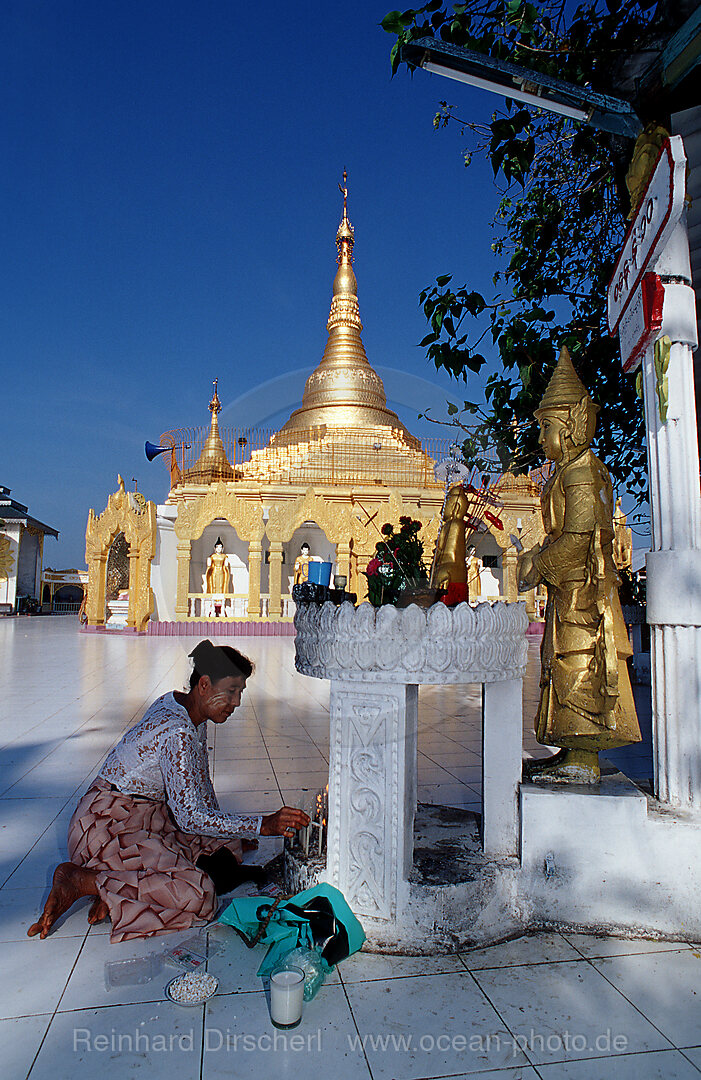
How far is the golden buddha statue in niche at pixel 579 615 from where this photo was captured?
8.38 ft

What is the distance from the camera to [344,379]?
24156mm

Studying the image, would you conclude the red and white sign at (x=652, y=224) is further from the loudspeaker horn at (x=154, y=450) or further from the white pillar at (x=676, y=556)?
the loudspeaker horn at (x=154, y=450)

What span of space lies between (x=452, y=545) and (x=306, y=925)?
2.37 metres

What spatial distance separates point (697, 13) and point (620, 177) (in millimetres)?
1092

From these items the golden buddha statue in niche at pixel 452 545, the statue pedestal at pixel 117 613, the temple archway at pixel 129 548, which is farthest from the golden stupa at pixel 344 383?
the golden buddha statue in niche at pixel 452 545

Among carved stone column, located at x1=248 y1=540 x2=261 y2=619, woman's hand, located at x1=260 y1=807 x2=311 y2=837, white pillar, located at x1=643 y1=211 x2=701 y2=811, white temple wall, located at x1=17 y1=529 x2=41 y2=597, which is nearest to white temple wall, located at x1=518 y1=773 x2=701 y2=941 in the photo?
white pillar, located at x1=643 y1=211 x2=701 y2=811

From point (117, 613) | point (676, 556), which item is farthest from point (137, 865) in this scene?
point (117, 613)

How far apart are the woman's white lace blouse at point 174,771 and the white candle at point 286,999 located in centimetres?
62

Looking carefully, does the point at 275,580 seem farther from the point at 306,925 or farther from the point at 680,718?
the point at 306,925

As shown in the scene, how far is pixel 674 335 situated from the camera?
8.50 feet

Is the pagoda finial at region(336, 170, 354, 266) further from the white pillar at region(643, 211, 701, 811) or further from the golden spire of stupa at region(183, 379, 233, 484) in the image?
the white pillar at region(643, 211, 701, 811)

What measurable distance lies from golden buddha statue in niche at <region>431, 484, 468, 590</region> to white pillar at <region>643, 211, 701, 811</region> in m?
1.39

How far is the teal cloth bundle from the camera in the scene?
2.05 meters

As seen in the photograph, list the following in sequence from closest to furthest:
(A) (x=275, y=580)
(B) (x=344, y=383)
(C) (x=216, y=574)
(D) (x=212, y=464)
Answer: (A) (x=275, y=580)
(C) (x=216, y=574)
(D) (x=212, y=464)
(B) (x=344, y=383)
